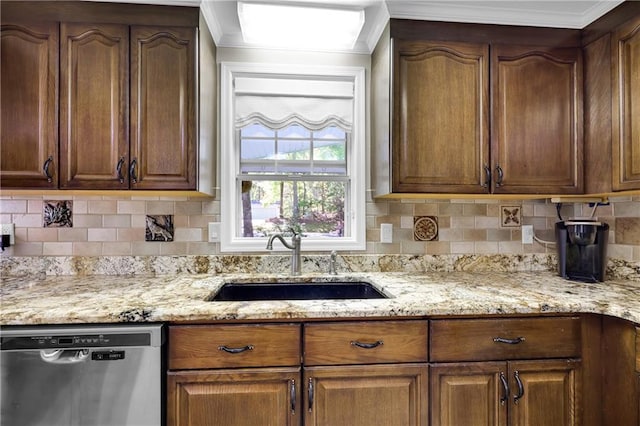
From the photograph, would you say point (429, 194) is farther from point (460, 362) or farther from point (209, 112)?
point (209, 112)

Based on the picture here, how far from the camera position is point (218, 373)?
4.11 ft

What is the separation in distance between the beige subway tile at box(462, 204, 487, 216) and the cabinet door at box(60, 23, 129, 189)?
1884 millimetres

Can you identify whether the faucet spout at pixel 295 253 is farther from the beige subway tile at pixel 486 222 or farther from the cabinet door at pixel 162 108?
the beige subway tile at pixel 486 222

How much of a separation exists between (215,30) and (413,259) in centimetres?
173

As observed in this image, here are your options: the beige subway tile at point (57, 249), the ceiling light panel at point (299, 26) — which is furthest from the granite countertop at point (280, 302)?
the ceiling light panel at point (299, 26)

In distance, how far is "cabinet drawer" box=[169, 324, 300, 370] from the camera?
1.25m

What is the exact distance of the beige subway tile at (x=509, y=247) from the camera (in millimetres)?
2094

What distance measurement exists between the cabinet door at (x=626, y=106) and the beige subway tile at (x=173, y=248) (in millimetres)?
2270

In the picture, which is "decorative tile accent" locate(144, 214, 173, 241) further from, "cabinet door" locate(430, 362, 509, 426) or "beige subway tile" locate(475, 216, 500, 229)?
"beige subway tile" locate(475, 216, 500, 229)

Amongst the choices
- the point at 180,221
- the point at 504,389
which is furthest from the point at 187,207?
the point at 504,389

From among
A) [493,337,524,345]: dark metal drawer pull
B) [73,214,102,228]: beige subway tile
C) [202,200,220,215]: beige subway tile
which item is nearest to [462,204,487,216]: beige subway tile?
[493,337,524,345]: dark metal drawer pull

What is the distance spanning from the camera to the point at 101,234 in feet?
6.25

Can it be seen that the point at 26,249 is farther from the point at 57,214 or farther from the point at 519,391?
the point at 519,391

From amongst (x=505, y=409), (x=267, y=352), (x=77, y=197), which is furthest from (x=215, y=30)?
(x=505, y=409)
